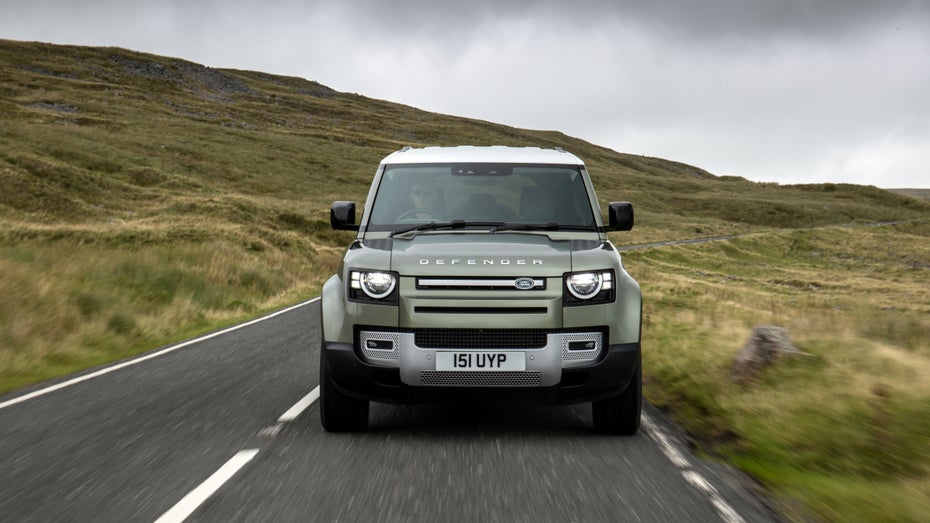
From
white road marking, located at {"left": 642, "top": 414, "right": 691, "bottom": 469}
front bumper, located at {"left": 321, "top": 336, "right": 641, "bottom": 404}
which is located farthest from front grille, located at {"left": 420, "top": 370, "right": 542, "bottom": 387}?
white road marking, located at {"left": 642, "top": 414, "right": 691, "bottom": 469}

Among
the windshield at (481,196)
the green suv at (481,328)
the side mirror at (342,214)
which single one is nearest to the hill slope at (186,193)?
the side mirror at (342,214)

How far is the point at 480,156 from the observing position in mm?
6797

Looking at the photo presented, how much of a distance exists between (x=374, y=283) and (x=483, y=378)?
950mm

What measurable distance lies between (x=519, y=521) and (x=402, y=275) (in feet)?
6.16

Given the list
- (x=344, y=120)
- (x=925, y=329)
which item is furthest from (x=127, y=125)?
(x=925, y=329)

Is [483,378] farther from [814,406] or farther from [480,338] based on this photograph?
[814,406]

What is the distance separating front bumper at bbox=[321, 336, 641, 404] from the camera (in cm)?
500

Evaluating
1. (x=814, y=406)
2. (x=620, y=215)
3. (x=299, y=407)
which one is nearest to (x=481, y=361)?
(x=620, y=215)

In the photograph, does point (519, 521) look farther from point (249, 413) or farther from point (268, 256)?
point (268, 256)

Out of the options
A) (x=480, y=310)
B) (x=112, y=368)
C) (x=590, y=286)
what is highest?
(x=590, y=286)

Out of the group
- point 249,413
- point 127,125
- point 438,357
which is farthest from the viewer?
point 127,125

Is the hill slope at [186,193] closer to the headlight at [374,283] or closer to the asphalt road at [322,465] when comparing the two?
the asphalt road at [322,465]

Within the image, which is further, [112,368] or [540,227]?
[112,368]

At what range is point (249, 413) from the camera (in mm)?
6273
